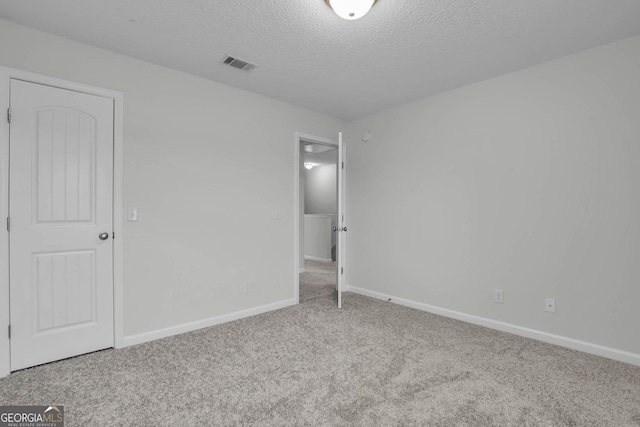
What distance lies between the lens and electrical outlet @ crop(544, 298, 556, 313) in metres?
2.63

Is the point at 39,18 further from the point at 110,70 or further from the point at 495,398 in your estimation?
the point at 495,398

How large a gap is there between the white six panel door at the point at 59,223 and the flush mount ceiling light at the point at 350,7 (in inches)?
78.2

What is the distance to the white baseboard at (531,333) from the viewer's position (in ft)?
7.58

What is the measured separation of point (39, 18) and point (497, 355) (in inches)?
165

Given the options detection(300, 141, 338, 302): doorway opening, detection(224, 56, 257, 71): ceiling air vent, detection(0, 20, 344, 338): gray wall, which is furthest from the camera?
detection(300, 141, 338, 302): doorway opening

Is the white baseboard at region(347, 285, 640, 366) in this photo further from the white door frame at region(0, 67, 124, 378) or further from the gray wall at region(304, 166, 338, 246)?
the gray wall at region(304, 166, 338, 246)

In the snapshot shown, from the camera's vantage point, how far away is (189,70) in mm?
2811

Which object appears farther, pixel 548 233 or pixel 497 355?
pixel 548 233

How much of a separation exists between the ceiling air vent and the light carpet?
2482 mm

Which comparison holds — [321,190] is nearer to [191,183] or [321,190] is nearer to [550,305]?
[191,183]

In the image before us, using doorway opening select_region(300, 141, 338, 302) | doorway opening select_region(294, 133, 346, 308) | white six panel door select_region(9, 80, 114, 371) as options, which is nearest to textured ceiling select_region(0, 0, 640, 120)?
white six panel door select_region(9, 80, 114, 371)

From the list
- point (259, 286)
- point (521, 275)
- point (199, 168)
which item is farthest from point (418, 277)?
point (199, 168)

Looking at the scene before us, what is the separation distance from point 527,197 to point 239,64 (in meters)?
2.91

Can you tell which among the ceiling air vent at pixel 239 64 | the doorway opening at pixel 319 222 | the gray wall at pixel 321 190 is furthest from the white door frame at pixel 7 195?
the gray wall at pixel 321 190
